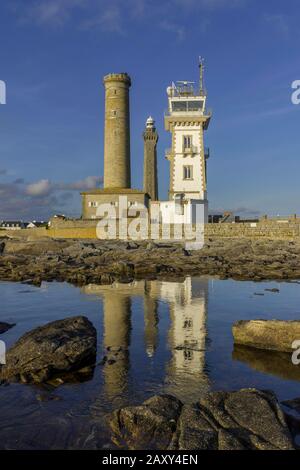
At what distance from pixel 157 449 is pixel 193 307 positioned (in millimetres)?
8901

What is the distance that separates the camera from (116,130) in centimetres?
4519

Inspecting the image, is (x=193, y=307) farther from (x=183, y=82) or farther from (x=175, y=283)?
(x=183, y=82)

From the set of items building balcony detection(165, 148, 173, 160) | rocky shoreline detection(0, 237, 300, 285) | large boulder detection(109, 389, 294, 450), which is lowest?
large boulder detection(109, 389, 294, 450)

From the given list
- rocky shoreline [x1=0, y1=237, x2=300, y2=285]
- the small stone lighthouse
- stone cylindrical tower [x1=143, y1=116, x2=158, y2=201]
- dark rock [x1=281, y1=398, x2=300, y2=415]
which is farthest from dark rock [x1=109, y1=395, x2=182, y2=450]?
stone cylindrical tower [x1=143, y1=116, x2=158, y2=201]

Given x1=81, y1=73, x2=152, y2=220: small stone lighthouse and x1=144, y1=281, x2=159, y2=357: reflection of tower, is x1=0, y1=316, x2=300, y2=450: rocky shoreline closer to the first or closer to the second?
x1=144, y1=281, x2=159, y2=357: reflection of tower

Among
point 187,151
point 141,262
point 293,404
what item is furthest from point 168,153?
point 293,404

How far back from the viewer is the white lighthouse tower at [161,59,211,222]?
40625 mm

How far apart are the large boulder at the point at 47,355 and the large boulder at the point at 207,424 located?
2.26 m

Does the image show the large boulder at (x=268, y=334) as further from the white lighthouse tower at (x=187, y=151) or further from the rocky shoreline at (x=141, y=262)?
the white lighthouse tower at (x=187, y=151)

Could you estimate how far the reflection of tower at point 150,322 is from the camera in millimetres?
8914

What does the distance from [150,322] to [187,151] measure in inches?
1259

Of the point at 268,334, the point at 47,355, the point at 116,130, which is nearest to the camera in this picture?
the point at 47,355

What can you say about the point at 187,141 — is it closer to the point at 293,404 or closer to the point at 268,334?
the point at 268,334

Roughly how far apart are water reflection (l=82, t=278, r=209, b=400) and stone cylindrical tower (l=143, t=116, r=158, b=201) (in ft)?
141
